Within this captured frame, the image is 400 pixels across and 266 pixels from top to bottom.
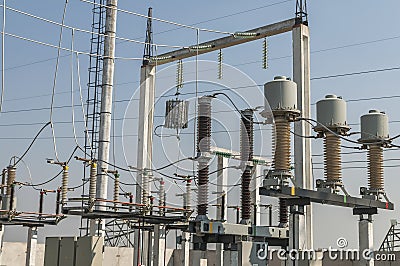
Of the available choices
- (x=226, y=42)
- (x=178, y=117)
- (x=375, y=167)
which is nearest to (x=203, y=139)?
(x=178, y=117)

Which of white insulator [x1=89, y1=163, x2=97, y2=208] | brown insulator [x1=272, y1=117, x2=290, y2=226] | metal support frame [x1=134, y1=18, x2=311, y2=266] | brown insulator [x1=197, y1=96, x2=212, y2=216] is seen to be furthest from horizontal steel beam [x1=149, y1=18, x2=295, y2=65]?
brown insulator [x1=272, y1=117, x2=290, y2=226]

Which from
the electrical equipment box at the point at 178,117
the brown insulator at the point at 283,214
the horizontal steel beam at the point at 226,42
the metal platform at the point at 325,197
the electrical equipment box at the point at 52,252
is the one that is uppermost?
the horizontal steel beam at the point at 226,42

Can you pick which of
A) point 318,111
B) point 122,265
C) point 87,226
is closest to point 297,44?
point 318,111

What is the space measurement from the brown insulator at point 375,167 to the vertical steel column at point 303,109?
4.51 feet

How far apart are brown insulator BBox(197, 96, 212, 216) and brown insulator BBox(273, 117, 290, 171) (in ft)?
3.02

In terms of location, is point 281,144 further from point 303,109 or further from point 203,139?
point 303,109

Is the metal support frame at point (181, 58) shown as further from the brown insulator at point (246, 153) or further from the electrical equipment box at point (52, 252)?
the electrical equipment box at point (52, 252)

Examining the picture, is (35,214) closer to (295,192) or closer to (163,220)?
(163,220)

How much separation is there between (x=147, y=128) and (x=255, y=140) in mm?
5724

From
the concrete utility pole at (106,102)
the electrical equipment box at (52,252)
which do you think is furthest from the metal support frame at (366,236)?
the concrete utility pole at (106,102)

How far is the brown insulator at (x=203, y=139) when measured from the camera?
26.6 ft

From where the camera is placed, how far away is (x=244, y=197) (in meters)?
8.34

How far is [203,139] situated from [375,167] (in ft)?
8.35

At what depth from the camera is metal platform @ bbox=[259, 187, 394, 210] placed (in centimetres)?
727
